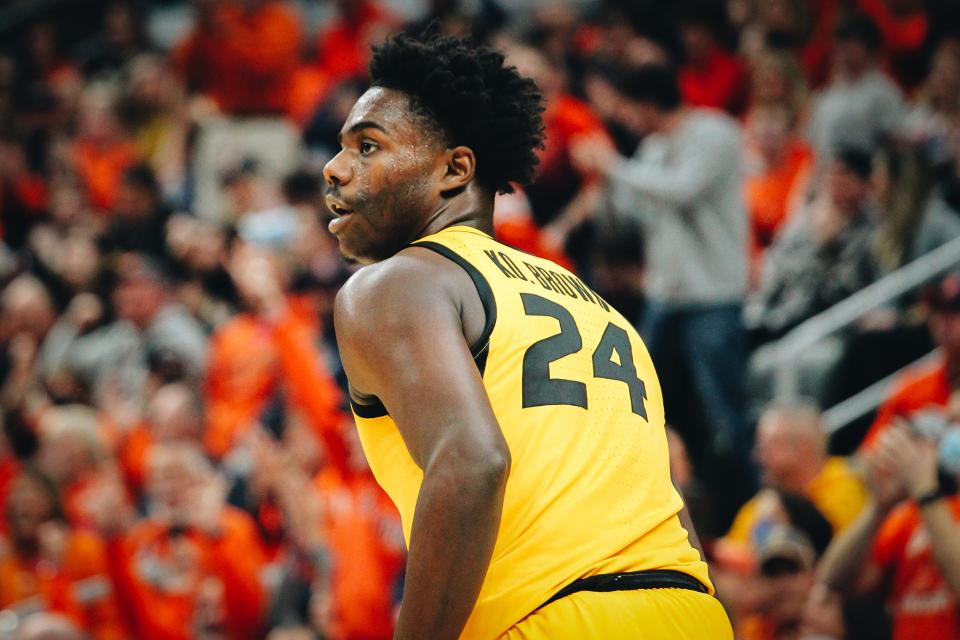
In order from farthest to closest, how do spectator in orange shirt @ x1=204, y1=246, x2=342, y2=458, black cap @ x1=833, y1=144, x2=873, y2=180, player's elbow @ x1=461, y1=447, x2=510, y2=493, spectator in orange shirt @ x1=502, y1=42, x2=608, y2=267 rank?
spectator in orange shirt @ x1=502, y1=42, x2=608, y2=267 < spectator in orange shirt @ x1=204, y1=246, x2=342, y2=458 < black cap @ x1=833, y1=144, x2=873, y2=180 < player's elbow @ x1=461, y1=447, x2=510, y2=493

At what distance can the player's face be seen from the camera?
9.44 feet

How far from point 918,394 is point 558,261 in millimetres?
2364

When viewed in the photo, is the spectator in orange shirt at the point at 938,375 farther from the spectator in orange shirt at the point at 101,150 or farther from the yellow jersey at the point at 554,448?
the spectator in orange shirt at the point at 101,150

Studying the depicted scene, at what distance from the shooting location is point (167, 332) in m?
8.98

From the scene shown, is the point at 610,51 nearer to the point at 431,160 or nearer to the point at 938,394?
the point at 938,394

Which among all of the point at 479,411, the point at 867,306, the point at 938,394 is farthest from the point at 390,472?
the point at 867,306

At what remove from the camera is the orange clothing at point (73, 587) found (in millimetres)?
6934

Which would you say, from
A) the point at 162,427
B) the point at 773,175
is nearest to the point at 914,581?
the point at 773,175

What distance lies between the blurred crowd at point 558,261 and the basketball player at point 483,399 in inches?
90.6

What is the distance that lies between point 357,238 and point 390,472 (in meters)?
0.52

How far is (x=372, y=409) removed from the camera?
107 inches

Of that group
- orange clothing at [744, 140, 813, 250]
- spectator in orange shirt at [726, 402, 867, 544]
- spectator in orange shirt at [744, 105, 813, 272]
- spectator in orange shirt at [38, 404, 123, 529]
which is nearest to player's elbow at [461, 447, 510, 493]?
spectator in orange shirt at [726, 402, 867, 544]

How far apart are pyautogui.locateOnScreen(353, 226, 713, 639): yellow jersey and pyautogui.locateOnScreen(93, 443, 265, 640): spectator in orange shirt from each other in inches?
164

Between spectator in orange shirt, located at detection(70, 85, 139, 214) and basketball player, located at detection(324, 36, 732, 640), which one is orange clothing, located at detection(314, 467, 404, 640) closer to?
basketball player, located at detection(324, 36, 732, 640)
